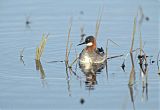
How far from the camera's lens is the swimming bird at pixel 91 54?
16.4 meters

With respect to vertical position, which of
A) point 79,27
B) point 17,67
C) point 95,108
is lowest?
point 95,108

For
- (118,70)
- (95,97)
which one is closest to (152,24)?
(118,70)

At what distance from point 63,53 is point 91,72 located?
66.6 inches

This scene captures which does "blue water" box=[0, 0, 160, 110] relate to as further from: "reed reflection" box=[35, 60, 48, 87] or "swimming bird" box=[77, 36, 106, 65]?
"swimming bird" box=[77, 36, 106, 65]

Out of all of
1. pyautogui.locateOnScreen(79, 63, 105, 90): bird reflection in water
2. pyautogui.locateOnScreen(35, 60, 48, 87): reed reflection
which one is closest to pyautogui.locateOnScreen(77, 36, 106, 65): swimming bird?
pyautogui.locateOnScreen(79, 63, 105, 90): bird reflection in water

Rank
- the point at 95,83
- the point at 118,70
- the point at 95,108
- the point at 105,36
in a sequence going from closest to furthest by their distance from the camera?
1. the point at 95,108
2. the point at 95,83
3. the point at 118,70
4. the point at 105,36

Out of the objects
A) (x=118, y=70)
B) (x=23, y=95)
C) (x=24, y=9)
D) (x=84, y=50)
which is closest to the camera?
(x=23, y=95)

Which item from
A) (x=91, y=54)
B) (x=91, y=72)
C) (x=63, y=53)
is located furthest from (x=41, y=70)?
(x=91, y=54)

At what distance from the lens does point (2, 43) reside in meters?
17.7

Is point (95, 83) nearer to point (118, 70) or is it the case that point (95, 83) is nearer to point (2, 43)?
point (118, 70)

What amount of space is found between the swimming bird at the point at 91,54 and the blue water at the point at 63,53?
0.87 feet

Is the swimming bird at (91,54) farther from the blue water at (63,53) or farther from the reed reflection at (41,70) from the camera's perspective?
the reed reflection at (41,70)

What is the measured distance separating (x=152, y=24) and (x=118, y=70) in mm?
4336

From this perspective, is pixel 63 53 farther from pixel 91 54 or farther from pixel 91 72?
pixel 91 72
